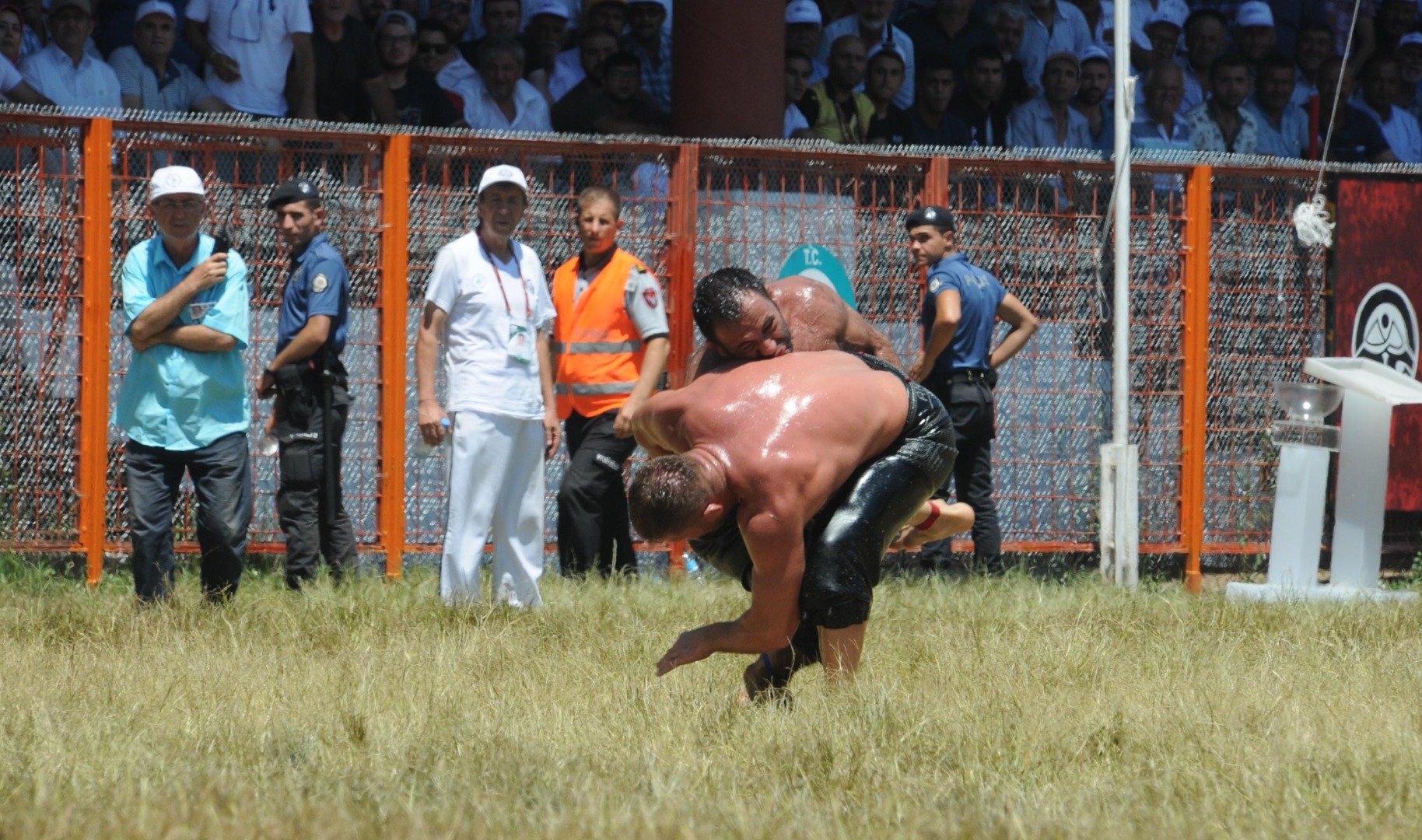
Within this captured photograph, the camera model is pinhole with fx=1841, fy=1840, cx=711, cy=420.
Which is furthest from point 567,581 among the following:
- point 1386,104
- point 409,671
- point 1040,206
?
point 1386,104

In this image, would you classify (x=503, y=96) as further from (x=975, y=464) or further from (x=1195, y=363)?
(x=1195, y=363)

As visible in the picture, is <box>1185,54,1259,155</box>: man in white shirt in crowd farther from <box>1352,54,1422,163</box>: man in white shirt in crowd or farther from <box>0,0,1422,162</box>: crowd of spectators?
<box>1352,54,1422,163</box>: man in white shirt in crowd

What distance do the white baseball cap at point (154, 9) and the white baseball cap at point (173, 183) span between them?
2.72m

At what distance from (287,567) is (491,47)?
3905 millimetres

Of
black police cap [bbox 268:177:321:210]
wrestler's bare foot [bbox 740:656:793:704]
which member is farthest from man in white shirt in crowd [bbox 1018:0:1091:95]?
wrestler's bare foot [bbox 740:656:793:704]

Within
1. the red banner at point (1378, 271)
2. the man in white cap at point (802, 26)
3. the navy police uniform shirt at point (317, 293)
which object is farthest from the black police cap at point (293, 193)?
the red banner at point (1378, 271)

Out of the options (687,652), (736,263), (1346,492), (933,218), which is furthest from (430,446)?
(1346,492)

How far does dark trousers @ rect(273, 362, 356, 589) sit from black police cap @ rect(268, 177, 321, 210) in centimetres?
74

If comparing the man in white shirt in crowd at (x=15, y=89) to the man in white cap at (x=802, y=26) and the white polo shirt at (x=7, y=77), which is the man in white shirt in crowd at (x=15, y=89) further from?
the man in white cap at (x=802, y=26)

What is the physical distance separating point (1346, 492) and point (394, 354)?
15.5ft

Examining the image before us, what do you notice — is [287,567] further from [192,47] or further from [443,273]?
[192,47]

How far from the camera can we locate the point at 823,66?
12.0m

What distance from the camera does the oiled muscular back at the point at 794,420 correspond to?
503 cm

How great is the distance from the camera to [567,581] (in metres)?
8.33
